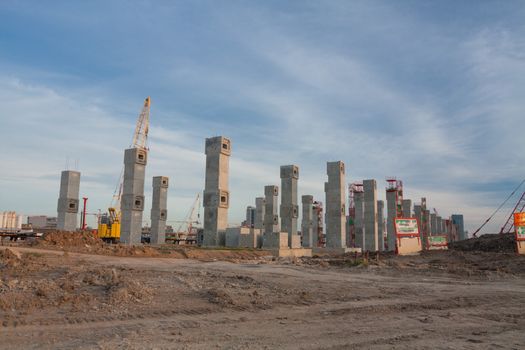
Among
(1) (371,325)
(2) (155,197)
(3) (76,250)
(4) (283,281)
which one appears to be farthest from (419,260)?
(2) (155,197)

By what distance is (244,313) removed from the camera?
893 cm

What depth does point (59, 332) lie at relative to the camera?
6953 millimetres

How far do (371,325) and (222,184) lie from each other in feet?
89.6

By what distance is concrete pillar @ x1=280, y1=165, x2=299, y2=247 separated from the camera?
41.1m

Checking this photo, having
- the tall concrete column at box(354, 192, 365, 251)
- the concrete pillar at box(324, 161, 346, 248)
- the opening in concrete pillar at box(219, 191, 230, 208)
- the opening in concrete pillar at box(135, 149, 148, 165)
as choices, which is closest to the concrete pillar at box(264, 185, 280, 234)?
the concrete pillar at box(324, 161, 346, 248)

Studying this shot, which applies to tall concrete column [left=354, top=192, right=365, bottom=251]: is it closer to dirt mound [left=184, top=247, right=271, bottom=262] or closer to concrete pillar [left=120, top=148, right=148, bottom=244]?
dirt mound [left=184, top=247, right=271, bottom=262]

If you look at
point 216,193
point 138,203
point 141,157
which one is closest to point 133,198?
point 138,203

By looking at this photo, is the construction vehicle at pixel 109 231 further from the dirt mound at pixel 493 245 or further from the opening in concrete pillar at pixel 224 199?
the dirt mound at pixel 493 245

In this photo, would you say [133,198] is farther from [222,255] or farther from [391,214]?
[391,214]

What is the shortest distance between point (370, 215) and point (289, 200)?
13159mm

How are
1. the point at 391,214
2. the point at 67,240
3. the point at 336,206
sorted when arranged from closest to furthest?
the point at 67,240
the point at 336,206
the point at 391,214

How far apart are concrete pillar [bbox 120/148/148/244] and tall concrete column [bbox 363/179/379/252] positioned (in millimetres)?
27745

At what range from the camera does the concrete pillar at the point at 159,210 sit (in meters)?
44.7

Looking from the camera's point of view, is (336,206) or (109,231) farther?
(109,231)
